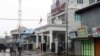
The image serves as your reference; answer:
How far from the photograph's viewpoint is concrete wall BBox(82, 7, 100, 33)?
2717 cm

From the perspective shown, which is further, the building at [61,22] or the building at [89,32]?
the building at [61,22]

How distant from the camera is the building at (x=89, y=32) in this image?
26.8 metres

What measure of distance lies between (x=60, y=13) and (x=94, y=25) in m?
20.2

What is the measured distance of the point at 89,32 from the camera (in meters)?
27.5

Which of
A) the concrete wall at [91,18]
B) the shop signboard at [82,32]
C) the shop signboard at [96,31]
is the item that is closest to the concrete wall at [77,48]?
the shop signboard at [82,32]

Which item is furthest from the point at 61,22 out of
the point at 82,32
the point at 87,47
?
the point at 82,32

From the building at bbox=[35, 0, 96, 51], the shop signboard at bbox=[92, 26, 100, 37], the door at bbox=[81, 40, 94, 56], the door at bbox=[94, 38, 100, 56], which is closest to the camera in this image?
the shop signboard at bbox=[92, 26, 100, 37]

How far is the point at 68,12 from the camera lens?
43562 millimetres

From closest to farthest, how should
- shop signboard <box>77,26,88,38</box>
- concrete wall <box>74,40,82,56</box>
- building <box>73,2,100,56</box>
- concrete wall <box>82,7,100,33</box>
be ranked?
1. building <box>73,2,100,56</box>
2. concrete wall <box>82,7,100,33</box>
3. shop signboard <box>77,26,88,38</box>
4. concrete wall <box>74,40,82,56</box>

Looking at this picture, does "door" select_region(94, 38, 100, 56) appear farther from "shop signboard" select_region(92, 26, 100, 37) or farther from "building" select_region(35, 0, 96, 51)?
"building" select_region(35, 0, 96, 51)

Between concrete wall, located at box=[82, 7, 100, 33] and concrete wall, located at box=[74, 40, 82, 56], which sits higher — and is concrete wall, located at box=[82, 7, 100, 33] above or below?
above

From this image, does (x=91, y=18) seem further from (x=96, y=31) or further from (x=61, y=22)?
(x=61, y=22)

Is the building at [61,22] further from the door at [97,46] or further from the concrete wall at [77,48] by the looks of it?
the door at [97,46]

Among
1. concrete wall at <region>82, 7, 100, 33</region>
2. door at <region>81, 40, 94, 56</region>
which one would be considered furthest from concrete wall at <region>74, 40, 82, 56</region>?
concrete wall at <region>82, 7, 100, 33</region>
